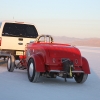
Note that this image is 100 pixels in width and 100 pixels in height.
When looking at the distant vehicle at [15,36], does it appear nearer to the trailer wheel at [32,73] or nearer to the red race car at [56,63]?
the trailer wheel at [32,73]

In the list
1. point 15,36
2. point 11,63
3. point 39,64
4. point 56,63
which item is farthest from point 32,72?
point 15,36

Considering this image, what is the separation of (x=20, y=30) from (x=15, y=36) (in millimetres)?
665

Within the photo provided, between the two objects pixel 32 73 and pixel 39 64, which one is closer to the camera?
pixel 39 64

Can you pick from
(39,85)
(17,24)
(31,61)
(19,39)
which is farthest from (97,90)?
(17,24)

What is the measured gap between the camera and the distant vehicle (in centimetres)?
1271

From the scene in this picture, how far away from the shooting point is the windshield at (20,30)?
13.3 metres

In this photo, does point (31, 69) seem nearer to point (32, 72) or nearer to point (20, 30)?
point (32, 72)

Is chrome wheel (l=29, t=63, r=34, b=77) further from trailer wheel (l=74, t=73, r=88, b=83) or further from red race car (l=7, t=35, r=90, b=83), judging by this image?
trailer wheel (l=74, t=73, r=88, b=83)

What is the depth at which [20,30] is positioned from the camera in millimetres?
13562

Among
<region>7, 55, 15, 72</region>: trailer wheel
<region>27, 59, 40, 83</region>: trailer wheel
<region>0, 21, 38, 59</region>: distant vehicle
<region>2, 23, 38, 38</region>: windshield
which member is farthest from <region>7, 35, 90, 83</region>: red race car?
<region>2, 23, 38, 38</region>: windshield

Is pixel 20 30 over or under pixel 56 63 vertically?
over

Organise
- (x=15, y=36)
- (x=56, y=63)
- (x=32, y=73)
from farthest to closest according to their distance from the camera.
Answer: (x=15, y=36) → (x=32, y=73) → (x=56, y=63)

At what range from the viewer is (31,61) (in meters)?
9.75

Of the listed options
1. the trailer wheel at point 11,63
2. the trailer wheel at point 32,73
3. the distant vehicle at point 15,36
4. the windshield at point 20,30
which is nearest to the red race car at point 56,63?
the trailer wheel at point 32,73
